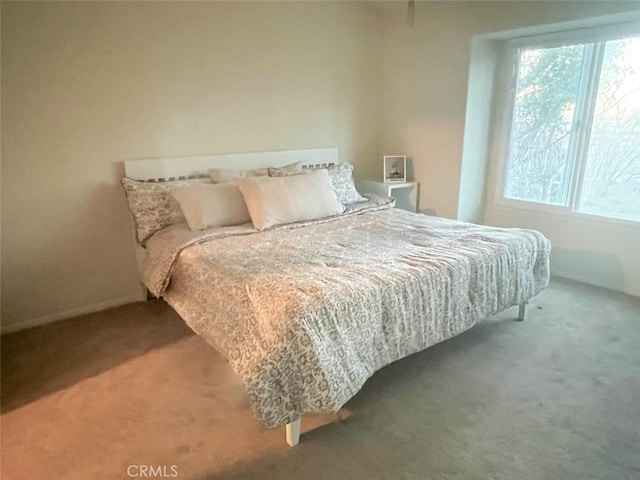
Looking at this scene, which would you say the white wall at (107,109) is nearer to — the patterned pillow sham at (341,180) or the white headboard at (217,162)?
the white headboard at (217,162)

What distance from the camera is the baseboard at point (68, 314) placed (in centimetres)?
279

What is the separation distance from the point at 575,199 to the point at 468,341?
1743 mm

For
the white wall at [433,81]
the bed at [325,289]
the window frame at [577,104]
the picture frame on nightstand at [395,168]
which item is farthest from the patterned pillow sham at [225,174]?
the window frame at [577,104]

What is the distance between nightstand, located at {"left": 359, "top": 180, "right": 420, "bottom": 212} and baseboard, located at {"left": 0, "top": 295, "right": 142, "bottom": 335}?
2275mm

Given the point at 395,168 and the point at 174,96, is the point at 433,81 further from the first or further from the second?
the point at 174,96

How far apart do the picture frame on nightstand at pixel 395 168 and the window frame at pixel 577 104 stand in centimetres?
82

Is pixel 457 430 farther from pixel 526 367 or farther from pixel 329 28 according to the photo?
pixel 329 28

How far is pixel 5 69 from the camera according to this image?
2.51 m

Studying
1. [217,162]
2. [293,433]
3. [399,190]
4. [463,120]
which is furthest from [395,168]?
[293,433]

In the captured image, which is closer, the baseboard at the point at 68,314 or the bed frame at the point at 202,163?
the baseboard at the point at 68,314

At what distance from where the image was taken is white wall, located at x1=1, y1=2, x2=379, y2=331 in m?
2.63

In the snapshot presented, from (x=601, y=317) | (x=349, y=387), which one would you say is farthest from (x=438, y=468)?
(x=601, y=317)

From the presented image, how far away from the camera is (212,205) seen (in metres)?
2.86

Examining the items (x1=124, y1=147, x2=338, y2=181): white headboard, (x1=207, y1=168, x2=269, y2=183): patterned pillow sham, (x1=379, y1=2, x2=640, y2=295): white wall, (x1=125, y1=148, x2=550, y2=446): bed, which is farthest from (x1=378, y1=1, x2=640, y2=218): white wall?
(x1=207, y1=168, x2=269, y2=183): patterned pillow sham
